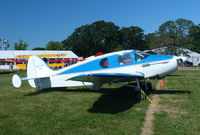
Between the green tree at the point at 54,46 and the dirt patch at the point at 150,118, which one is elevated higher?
the green tree at the point at 54,46

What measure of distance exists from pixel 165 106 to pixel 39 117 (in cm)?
455

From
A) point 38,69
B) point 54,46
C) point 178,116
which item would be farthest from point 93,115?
point 54,46

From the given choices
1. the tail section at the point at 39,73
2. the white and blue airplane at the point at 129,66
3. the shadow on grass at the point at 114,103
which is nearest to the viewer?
the shadow on grass at the point at 114,103

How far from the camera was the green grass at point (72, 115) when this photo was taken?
5668mm

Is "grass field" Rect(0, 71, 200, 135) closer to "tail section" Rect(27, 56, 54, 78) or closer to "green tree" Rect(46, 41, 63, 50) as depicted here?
"tail section" Rect(27, 56, 54, 78)

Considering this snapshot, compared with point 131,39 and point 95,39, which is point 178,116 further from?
point 131,39

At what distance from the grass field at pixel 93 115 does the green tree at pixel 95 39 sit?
231ft

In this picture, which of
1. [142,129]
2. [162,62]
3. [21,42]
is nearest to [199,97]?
[162,62]

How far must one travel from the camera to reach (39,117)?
688 centimetres

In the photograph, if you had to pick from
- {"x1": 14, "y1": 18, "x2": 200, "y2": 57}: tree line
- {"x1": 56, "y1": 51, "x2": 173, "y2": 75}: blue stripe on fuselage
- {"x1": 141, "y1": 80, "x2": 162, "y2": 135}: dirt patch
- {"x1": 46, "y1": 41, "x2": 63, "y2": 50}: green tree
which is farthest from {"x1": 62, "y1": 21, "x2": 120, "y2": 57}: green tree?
{"x1": 141, "y1": 80, "x2": 162, "y2": 135}: dirt patch

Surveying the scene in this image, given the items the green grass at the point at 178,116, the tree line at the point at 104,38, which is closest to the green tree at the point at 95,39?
the tree line at the point at 104,38

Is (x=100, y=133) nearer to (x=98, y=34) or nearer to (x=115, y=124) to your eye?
(x=115, y=124)

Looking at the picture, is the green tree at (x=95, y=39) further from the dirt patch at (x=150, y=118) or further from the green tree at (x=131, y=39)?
the dirt patch at (x=150, y=118)

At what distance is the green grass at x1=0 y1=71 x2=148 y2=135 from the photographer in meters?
5.67
